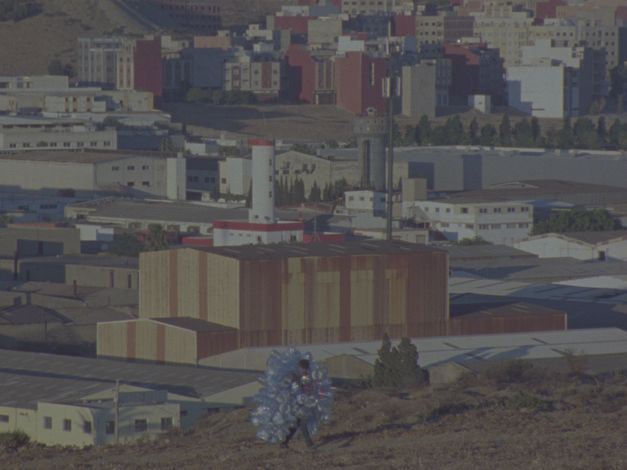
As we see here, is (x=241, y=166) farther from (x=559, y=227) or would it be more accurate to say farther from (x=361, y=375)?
(x=361, y=375)

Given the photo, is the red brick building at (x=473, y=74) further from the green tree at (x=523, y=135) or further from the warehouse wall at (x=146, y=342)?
the warehouse wall at (x=146, y=342)

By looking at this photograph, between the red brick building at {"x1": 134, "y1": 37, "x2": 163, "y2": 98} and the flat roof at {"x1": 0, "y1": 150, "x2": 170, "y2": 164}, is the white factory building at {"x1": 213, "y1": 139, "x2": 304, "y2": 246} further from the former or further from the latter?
the red brick building at {"x1": 134, "y1": 37, "x2": 163, "y2": 98}

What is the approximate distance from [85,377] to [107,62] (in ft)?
153

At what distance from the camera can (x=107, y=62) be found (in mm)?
66438

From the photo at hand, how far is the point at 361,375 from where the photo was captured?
21.1 metres

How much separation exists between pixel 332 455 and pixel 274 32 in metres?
66.9

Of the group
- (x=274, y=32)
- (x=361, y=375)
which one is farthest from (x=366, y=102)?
(x=361, y=375)

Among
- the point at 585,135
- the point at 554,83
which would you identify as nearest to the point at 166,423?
the point at 585,135

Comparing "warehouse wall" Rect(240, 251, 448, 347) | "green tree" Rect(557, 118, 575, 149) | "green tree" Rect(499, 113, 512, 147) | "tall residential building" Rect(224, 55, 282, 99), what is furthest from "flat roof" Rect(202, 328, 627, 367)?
"tall residential building" Rect(224, 55, 282, 99)

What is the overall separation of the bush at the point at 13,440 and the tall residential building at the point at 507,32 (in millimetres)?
62560

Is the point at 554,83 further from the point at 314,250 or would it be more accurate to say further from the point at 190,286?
the point at 190,286

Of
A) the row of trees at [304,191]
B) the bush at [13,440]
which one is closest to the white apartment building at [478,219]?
the row of trees at [304,191]

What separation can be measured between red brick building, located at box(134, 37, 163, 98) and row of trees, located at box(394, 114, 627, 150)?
7.20 metres

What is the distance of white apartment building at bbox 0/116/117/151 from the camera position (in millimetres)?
51812
